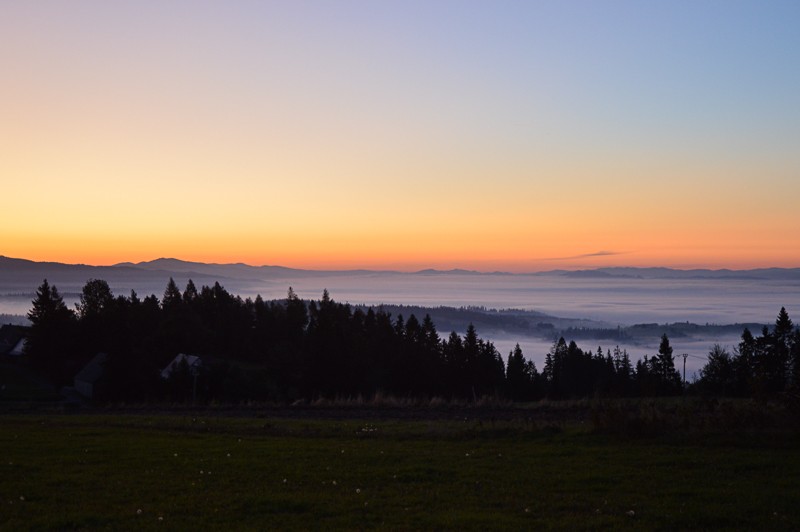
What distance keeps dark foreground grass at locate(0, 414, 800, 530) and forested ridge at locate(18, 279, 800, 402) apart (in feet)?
81.5

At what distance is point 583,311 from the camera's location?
16000 cm

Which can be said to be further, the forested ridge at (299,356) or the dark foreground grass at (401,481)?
the forested ridge at (299,356)

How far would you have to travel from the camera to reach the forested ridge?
4000 cm

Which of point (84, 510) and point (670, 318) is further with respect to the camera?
point (670, 318)

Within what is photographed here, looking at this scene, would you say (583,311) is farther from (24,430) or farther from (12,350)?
(24,430)

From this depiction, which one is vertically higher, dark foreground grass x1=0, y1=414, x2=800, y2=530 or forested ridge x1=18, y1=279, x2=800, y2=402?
dark foreground grass x1=0, y1=414, x2=800, y2=530

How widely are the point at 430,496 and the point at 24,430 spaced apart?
1309 cm

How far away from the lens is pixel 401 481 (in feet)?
33.6

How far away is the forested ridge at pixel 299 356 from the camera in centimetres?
4000

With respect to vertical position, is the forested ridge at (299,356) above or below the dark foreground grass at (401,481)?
below

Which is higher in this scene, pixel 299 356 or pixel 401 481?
pixel 401 481

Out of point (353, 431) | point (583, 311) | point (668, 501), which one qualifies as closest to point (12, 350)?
point (353, 431)

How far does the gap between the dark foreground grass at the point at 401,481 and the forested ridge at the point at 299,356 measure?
24827 millimetres

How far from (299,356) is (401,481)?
40364 millimetres
